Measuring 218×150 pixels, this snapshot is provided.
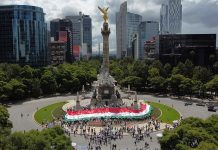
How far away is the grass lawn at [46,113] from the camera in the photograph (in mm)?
85250

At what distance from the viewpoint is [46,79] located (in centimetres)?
12631

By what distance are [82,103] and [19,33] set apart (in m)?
84.8

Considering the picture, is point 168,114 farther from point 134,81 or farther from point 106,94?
point 134,81


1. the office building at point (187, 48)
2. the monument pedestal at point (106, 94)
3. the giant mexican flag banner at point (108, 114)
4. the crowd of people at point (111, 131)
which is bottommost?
the crowd of people at point (111, 131)

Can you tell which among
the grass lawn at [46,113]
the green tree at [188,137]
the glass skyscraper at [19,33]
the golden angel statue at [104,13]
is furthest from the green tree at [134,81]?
the green tree at [188,137]

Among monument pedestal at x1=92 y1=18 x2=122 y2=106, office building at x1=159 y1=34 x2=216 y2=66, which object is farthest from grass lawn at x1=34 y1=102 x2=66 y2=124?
office building at x1=159 y1=34 x2=216 y2=66

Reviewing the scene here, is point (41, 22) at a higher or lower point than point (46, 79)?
higher

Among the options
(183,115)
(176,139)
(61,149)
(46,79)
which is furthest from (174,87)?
(61,149)

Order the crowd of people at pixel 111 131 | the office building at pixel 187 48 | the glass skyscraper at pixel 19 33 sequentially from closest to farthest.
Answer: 1. the crowd of people at pixel 111 131
2. the office building at pixel 187 48
3. the glass skyscraper at pixel 19 33

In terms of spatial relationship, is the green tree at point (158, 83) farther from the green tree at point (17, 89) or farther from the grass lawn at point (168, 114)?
the green tree at point (17, 89)

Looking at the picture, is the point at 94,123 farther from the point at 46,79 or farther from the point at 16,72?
the point at 16,72

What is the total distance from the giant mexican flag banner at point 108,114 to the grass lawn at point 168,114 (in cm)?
446

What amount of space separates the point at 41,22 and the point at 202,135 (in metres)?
152

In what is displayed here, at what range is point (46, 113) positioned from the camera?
92562mm
